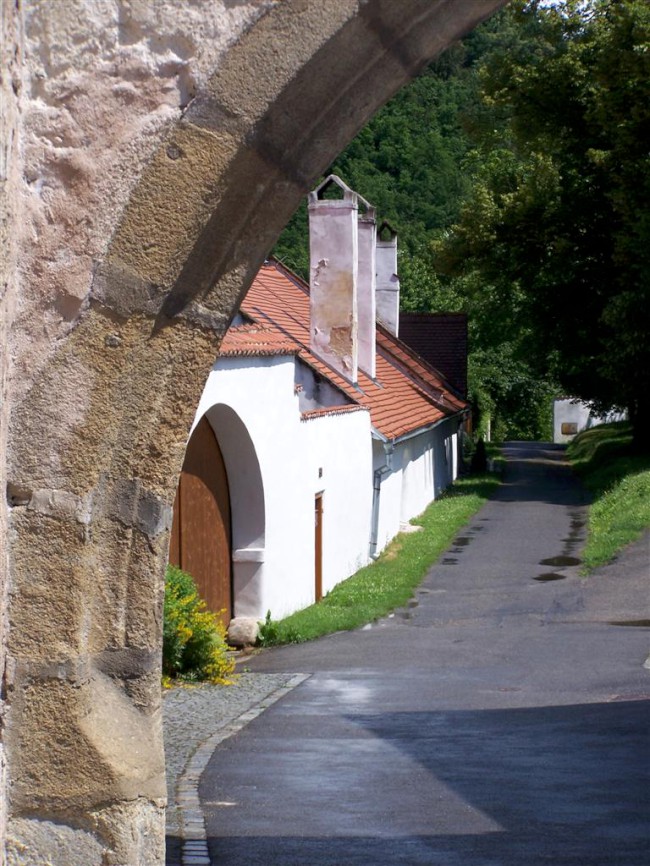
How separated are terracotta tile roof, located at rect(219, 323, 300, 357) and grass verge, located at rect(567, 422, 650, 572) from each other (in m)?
6.94

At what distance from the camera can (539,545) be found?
23.2 meters

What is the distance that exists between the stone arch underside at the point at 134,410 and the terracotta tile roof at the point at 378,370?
1236cm

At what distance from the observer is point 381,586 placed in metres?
18.3

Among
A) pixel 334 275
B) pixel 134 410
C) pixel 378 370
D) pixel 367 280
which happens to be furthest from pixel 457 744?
pixel 378 370


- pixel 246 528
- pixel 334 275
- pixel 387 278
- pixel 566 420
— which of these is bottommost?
pixel 246 528

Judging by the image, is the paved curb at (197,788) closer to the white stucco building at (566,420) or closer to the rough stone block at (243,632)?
the rough stone block at (243,632)

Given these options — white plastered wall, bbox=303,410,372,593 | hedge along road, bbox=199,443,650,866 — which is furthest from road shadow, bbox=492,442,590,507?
hedge along road, bbox=199,443,650,866

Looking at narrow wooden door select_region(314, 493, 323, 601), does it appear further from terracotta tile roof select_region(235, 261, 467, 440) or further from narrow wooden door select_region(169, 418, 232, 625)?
narrow wooden door select_region(169, 418, 232, 625)

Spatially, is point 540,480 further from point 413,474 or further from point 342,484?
point 342,484

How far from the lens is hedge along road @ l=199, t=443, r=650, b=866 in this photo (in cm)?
672

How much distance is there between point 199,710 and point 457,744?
2.53 meters

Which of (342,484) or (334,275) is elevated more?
(334,275)

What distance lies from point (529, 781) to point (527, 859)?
1.71 meters

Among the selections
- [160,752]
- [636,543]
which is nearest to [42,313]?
[160,752]
